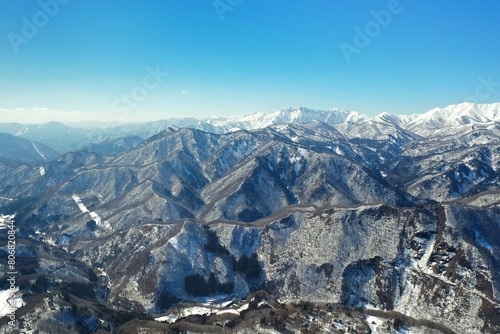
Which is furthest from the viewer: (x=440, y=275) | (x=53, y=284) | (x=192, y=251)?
(x=192, y=251)

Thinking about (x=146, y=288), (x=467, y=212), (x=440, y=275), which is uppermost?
(x=467, y=212)

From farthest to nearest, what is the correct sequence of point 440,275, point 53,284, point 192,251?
point 192,251 → point 53,284 → point 440,275

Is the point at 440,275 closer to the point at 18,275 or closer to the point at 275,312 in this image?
the point at 275,312

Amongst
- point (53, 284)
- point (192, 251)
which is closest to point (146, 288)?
point (192, 251)

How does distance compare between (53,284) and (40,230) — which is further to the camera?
(40,230)

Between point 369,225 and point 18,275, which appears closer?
point 18,275

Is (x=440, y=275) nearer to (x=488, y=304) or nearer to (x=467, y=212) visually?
(x=488, y=304)

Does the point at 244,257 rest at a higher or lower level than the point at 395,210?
lower

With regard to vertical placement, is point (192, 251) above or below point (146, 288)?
above

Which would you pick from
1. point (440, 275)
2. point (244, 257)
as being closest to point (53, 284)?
point (244, 257)
